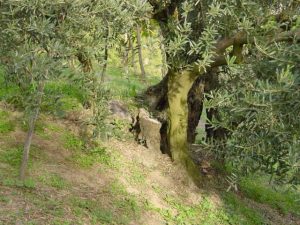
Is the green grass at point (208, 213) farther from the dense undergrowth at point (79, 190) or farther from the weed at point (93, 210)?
the weed at point (93, 210)

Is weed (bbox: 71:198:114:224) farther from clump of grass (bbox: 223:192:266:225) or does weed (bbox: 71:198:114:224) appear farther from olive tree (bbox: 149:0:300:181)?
clump of grass (bbox: 223:192:266:225)

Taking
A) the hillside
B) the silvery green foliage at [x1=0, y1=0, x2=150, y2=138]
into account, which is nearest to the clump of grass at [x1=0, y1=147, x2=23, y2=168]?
the hillside

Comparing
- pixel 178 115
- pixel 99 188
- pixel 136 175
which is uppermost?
pixel 178 115

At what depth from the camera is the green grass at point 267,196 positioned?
43.3ft

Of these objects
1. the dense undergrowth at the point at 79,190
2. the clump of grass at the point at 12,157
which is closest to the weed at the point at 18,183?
the dense undergrowth at the point at 79,190

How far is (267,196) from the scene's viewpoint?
13.7 metres

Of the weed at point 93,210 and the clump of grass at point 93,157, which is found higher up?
the clump of grass at point 93,157

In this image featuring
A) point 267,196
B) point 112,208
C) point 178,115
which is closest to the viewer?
point 112,208

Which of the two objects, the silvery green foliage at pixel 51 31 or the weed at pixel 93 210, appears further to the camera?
the weed at pixel 93 210

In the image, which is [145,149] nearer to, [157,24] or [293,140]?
[157,24]

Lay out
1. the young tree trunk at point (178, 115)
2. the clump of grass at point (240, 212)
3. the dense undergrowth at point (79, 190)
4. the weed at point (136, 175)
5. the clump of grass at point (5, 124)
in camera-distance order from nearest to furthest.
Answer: the dense undergrowth at point (79, 190)
the weed at point (136, 175)
the clump of grass at point (5, 124)
the clump of grass at point (240, 212)
the young tree trunk at point (178, 115)

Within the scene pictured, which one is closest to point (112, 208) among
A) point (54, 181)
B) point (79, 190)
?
point (79, 190)

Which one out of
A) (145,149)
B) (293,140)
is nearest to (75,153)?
(145,149)

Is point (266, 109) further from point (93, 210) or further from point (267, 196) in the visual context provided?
point (267, 196)
